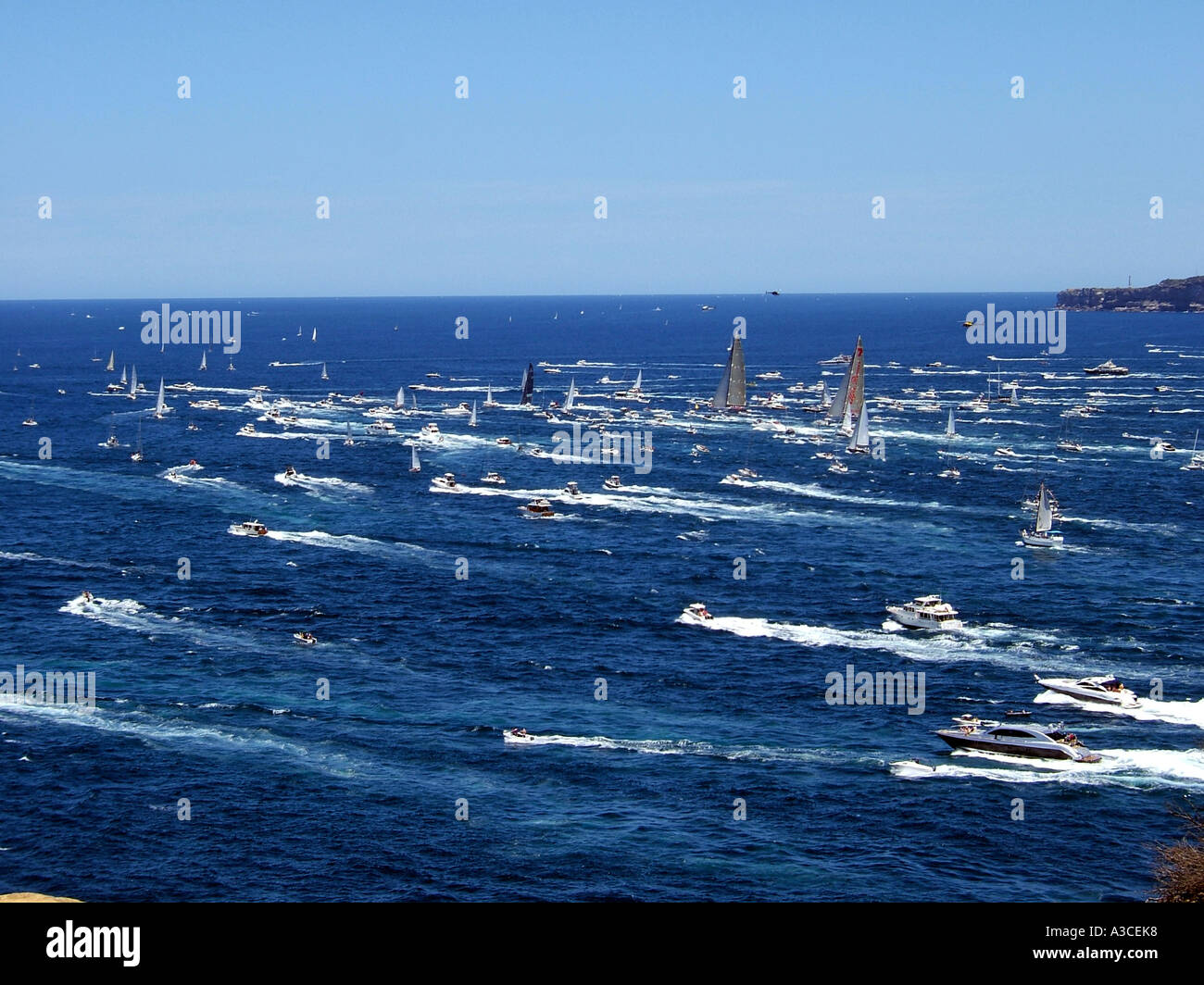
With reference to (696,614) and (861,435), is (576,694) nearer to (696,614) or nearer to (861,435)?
(696,614)

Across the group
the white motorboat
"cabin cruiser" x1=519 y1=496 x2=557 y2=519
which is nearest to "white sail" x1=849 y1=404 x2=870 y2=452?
"cabin cruiser" x1=519 y1=496 x2=557 y2=519

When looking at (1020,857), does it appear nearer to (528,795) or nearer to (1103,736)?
(1103,736)

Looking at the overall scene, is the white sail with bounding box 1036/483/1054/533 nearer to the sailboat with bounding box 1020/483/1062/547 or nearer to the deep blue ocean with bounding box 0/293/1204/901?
the sailboat with bounding box 1020/483/1062/547

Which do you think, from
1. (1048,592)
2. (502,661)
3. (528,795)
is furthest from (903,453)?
(528,795)

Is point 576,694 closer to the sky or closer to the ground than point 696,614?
closer to the ground

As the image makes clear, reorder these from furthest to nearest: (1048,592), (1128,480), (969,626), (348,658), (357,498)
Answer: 1. (1128,480)
2. (357,498)
3. (1048,592)
4. (969,626)
5. (348,658)

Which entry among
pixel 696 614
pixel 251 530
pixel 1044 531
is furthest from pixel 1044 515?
pixel 251 530
